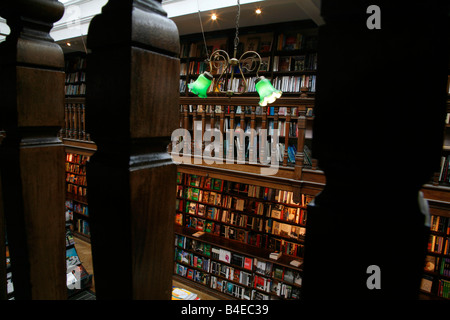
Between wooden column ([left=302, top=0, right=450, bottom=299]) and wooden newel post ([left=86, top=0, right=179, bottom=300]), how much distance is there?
22 centimetres

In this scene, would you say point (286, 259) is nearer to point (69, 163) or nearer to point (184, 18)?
point (184, 18)

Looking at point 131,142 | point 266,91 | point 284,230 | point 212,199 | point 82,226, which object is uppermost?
point 266,91

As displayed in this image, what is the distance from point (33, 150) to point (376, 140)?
61 cm

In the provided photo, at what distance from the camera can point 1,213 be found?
695mm

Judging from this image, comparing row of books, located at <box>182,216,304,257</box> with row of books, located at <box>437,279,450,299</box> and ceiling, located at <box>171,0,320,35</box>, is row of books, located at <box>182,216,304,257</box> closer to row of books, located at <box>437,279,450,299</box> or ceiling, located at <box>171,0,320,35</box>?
row of books, located at <box>437,279,450,299</box>

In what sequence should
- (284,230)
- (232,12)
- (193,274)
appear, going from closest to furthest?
(232,12) < (284,230) < (193,274)

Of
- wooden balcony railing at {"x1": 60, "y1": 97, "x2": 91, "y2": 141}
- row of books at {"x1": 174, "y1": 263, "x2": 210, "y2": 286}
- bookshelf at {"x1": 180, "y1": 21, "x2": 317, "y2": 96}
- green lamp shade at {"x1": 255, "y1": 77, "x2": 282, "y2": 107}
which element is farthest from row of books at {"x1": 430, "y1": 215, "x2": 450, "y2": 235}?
wooden balcony railing at {"x1": 60, "y1": 97, "x2": 91, "y2": 141}

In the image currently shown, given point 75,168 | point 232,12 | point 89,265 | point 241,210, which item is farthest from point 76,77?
point 241,210

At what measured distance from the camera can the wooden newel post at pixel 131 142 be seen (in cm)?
36

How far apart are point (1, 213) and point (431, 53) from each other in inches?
35.1

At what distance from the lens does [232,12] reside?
4414 mm

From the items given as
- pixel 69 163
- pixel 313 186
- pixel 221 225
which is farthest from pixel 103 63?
pixel 69 163

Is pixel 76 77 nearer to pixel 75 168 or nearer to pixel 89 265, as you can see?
pixel 75 168

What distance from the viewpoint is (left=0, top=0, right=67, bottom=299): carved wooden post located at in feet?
1.83
